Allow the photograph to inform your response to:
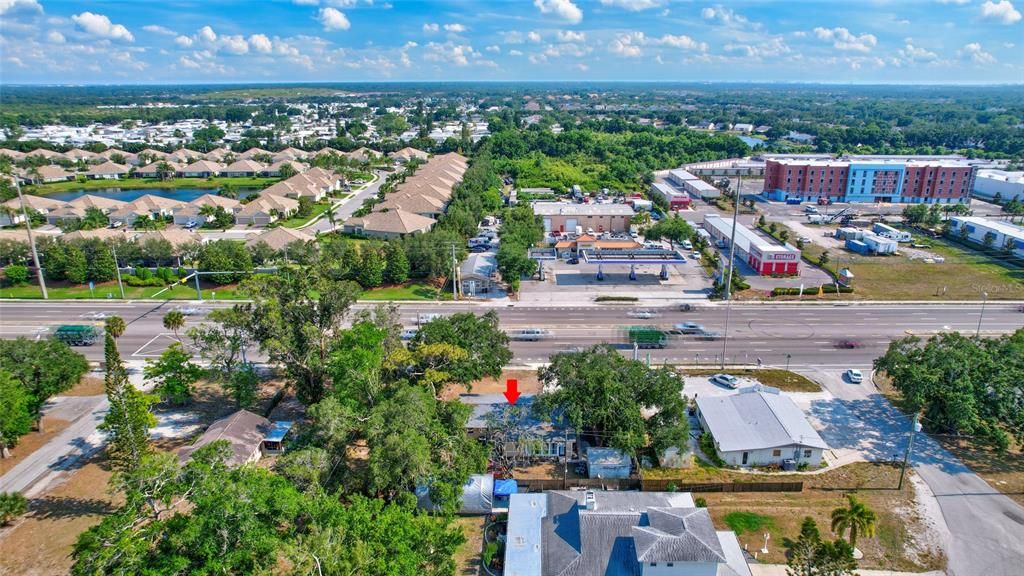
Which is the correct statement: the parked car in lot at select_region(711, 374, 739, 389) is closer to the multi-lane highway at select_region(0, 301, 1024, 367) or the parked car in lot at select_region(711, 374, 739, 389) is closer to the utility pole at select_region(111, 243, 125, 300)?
the multi-lane highway at select_region(0, 301, 1024, 367)

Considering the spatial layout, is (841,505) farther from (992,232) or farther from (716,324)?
(992,232)

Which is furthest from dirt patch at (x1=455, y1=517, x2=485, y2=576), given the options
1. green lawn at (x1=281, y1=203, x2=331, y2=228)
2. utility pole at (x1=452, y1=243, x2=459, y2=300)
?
green lawn at (x1=281, y1=203, x2=331, y2=228)

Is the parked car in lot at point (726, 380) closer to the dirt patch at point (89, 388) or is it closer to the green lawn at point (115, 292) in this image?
the dirt patch at point (89, 388)

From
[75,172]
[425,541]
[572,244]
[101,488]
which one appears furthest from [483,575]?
[75,172]

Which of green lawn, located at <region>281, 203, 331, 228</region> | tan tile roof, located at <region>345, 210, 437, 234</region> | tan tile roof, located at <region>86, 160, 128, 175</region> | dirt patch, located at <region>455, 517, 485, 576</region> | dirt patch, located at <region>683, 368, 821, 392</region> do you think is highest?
Result: tan tile roof, located at <region>86, 160, 128, 175</region>

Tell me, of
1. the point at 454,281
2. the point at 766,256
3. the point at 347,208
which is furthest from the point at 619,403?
the point at 347,208

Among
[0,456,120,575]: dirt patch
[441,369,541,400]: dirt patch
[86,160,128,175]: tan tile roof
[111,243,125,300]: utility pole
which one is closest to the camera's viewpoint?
[0,456,120,575]: dirt patch
